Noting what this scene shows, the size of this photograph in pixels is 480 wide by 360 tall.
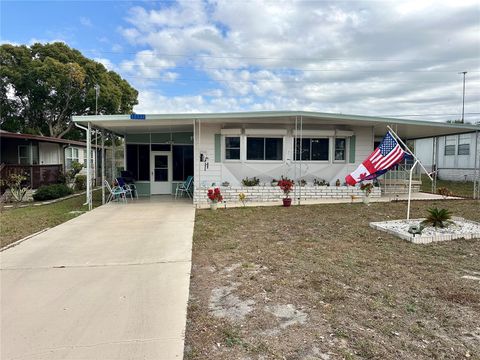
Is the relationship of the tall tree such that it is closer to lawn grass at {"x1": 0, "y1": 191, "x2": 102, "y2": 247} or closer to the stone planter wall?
lawn grass at {"x1": 0, "y1": 191, "x2": 102, "y2": 247}

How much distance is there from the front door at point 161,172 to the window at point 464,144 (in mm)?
19644

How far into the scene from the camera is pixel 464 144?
22.4m

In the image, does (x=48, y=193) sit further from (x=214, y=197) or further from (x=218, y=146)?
(x=214, y=197)

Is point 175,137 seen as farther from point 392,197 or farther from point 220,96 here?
point 220,96

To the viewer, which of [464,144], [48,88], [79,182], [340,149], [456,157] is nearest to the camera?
[340,149]

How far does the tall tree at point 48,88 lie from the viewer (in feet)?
65.7

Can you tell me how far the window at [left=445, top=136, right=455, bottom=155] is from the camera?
77.2 ft

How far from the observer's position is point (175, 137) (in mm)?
14156

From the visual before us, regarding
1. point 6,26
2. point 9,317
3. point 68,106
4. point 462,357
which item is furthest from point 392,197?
point 68,106

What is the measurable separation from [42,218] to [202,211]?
4.25 metres

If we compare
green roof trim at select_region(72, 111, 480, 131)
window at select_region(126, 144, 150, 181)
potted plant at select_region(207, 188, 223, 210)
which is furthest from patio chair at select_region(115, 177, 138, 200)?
potted plant at select_region(207, 188, 223, 210)

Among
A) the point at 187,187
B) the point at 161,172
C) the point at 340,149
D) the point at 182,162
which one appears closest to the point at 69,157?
the point at 161,172

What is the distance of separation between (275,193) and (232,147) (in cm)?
236

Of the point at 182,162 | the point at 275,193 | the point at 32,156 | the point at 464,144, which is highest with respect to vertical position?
the point at 464,144
